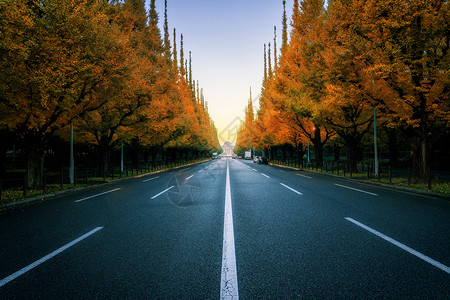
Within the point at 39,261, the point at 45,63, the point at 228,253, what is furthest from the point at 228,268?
the point at 45,63

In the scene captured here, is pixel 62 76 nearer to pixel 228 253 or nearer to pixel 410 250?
pixel 228 253

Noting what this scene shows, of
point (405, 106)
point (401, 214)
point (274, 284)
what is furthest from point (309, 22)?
point (274, 284)

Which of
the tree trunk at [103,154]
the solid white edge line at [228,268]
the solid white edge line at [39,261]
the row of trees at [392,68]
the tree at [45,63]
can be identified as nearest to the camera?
the solid white edge line at [228,268]

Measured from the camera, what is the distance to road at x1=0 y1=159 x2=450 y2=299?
2.79 meters

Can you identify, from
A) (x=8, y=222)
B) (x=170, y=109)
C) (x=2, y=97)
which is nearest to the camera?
(x=8, y=222)

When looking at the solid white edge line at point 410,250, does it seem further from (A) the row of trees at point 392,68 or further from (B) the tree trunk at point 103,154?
(B) the tree trunk at point 103,154

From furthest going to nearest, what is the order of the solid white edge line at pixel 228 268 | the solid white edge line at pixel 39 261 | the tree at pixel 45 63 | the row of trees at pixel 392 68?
the row of trees at pixel 392 68, the tree at pixel 45 63, the solid white edge line at pixel 39 261, the solid white edge line at pixel 228 268

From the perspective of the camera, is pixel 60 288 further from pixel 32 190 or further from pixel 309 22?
pixel 309 22

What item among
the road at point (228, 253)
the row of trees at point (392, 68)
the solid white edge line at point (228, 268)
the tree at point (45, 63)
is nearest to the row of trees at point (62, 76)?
the tree at point (45, 63)

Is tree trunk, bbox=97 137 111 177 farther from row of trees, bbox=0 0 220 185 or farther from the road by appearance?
the road

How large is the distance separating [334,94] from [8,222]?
53.7 ft

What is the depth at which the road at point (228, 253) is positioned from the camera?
2793 millimetres

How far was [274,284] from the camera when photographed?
9.44 feet

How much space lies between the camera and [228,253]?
150 inches
